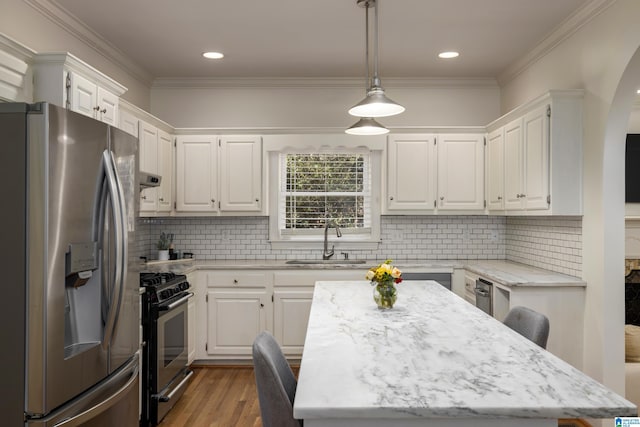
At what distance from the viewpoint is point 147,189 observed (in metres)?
4.16

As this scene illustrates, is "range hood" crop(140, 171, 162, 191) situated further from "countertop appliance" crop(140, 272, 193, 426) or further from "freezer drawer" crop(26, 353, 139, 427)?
"freezer drawer" crop(26, 353, 139, 427)

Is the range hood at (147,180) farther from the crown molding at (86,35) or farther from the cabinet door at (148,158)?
the crown molding at (86,35)

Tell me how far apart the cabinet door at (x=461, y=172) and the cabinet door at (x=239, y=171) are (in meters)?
1.87

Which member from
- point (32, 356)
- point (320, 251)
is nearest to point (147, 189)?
point (320, 251)

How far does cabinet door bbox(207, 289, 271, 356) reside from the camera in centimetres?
458

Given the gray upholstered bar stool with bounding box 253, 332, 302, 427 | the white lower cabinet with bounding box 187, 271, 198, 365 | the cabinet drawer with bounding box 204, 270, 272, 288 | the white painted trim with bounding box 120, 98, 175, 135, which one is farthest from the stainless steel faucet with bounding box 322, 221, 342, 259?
the gray upholstered bar stool with bounding box 253, 332, 302, 427

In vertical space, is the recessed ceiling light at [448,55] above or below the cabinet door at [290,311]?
above

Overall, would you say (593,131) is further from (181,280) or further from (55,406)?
(55,406)

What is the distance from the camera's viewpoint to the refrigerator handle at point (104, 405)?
202cm

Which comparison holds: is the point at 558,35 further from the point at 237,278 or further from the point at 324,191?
the point at 237,278

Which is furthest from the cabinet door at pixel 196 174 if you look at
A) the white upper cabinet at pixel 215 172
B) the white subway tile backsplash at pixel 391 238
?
the white subway tile backsplash at pixel 391 238

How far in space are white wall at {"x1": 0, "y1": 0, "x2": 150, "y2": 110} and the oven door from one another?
6.45 ft

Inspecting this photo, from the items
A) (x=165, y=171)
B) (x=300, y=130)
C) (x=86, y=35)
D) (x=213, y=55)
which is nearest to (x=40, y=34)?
(x=86, y=35)

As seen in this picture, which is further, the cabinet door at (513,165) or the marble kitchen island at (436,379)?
the cabinet door at (513,165)
